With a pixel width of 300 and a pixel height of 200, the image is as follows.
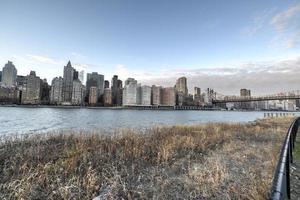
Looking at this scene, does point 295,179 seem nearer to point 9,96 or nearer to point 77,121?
point 77,121

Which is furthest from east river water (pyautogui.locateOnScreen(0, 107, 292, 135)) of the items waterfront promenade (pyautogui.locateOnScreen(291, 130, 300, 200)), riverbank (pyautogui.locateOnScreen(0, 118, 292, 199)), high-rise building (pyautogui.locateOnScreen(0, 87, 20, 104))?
high-rise building (pyautogui.locateOnScreen(0, 87, 20, 104))

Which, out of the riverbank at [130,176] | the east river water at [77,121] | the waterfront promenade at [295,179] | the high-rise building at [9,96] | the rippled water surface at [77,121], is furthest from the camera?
the high-rise building at [9,96]

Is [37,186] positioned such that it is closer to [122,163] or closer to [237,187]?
[122,163]

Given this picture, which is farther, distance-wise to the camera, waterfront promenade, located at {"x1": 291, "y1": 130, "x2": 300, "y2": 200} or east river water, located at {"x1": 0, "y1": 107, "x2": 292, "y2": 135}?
east river water, located at {"x1": 0, "y1": 107, "x2": 292, "y2": 135}

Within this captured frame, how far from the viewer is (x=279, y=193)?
2.06 metres

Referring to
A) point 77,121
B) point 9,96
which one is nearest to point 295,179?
point 77,121

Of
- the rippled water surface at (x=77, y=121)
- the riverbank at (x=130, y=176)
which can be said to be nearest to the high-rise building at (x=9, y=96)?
the rippled water surface at (x=77, y=121)

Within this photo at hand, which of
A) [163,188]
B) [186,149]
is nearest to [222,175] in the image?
[163,188]

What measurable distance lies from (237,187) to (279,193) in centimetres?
425

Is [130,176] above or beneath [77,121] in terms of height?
above

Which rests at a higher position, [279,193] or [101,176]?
[279,193]

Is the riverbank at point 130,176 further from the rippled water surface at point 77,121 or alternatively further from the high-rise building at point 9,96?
the high-rise building at point 9,96

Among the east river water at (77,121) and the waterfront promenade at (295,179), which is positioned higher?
the waterfront promenade at (295,179)

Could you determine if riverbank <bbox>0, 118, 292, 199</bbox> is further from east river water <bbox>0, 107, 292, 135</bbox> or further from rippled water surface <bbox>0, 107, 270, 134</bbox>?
rippled water surface <bbox>0, 107, 270, 134</bbox>
